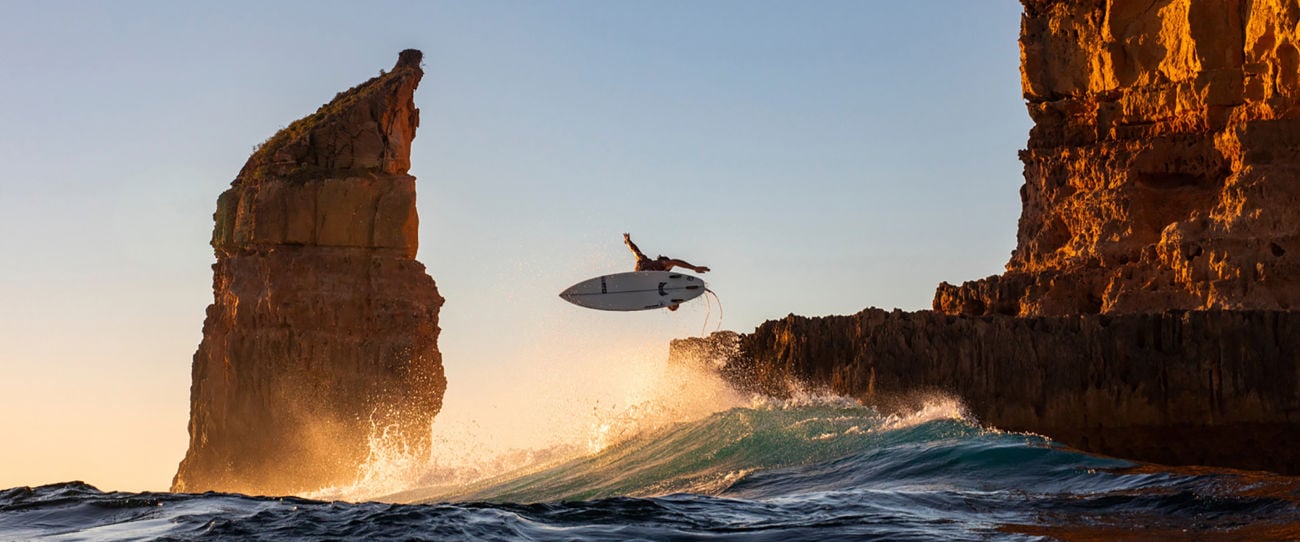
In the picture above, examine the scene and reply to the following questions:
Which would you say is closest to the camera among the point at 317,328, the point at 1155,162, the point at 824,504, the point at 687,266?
the point at 824,504

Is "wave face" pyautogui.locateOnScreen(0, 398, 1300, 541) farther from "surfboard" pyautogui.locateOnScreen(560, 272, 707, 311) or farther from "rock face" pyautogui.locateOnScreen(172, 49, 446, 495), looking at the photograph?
"rock face" pyautogui.locateOnScreen(172, 49, 446, 495)

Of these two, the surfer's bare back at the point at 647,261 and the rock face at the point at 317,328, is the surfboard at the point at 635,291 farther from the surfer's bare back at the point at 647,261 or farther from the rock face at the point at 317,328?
the rock face at the point at 317,328

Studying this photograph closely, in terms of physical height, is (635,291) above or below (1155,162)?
below

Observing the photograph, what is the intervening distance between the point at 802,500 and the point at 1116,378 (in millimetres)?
6921

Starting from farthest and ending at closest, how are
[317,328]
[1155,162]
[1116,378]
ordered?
1. [317,328]
2. [1155,162]
3. [1116,378]

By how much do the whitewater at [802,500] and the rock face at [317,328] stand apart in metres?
22.5

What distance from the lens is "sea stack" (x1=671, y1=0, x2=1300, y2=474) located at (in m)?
16.2

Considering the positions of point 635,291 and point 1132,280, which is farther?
point 1132,280

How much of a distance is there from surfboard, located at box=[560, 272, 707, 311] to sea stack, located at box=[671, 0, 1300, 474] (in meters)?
1.65

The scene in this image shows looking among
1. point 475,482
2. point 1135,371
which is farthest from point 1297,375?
point 475,482

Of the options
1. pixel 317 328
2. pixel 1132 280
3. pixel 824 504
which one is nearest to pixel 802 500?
pixel 824 504

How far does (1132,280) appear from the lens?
A: 2383 cm

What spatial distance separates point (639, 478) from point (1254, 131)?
13250mm

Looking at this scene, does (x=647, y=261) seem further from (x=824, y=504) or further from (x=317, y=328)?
(x=317, y=328)
